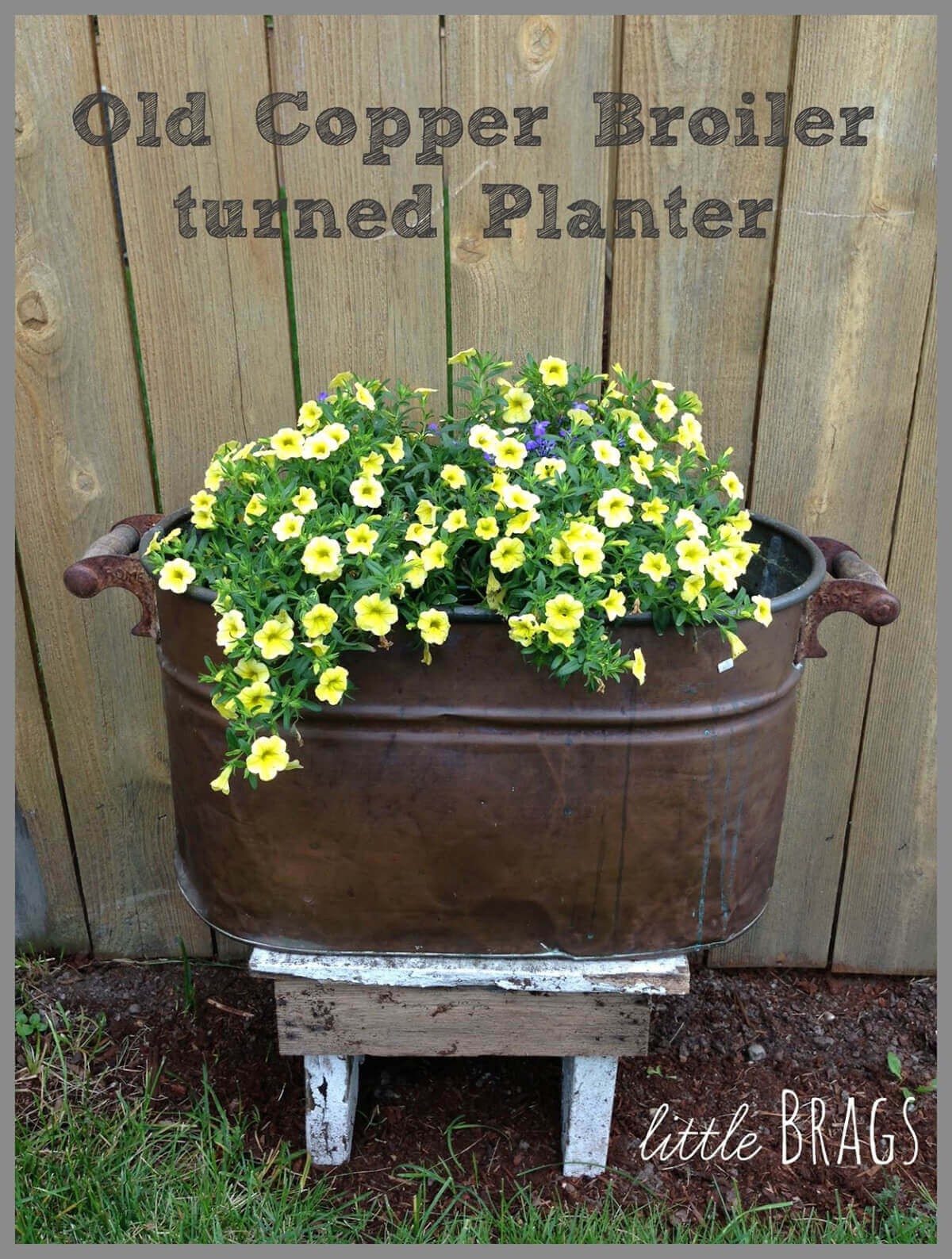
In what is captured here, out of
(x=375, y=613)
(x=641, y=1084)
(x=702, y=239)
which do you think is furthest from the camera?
(x=641, y=1084)

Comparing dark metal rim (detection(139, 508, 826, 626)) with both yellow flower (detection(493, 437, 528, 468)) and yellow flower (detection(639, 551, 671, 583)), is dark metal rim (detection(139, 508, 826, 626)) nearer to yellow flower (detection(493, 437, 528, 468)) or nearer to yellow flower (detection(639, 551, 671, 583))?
yellow flower (detection(639, 551, 671, 583))

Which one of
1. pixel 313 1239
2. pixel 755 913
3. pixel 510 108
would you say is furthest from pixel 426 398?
pixel 313 1239

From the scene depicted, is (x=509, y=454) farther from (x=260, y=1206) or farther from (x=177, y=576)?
(x=260, y=1206)

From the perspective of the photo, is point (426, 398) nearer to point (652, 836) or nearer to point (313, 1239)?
point (652, 836)

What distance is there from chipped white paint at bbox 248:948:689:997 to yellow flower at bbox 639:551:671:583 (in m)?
0.57

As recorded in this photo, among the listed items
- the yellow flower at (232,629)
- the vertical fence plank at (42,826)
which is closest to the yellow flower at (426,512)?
the yellow flower at (232,629)

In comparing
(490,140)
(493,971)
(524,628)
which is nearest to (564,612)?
(524,628)

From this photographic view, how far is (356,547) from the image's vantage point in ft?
4.08

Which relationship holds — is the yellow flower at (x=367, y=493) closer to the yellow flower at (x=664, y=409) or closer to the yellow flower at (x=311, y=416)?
the yellow flower at (x=311, y=416)

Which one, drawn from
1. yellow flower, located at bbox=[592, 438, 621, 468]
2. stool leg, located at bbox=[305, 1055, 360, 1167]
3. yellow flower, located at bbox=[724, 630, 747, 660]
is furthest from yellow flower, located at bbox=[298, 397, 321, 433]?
stool leg, located at bbox=[305, 1055, 360, 1167]

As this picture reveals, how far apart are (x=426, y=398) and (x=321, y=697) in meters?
0.64

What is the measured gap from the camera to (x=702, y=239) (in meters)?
1.65

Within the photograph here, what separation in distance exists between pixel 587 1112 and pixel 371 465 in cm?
102

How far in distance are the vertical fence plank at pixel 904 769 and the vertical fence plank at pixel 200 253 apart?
1012 millimetres
